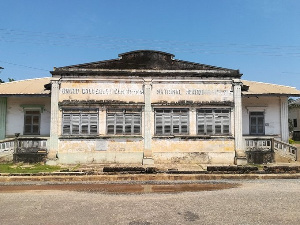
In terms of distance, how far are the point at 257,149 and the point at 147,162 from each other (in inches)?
241

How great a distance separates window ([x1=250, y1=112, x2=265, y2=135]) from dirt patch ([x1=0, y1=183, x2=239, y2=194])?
8.86m

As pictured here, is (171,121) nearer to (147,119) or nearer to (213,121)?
(147,119)

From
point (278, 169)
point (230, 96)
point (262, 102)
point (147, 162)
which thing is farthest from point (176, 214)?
point (262, 102)

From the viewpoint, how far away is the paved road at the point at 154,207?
5.16 meters

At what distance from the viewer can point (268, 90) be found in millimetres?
17375

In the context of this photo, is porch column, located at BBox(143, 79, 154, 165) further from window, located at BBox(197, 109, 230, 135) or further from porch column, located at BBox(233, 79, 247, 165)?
porch column, located at BBox(233, 79, 247, 165)

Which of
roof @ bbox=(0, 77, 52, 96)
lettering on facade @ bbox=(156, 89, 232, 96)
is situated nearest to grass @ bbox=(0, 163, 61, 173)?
roof @ bbox=(0, 77, 52, 96)

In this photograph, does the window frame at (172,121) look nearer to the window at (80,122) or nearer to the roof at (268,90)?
the window at (80,122)

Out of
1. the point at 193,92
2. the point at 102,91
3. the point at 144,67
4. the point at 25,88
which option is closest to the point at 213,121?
the point at 193,92

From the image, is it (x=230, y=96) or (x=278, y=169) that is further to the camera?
(x=230, y=96)

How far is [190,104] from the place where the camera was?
14242mm

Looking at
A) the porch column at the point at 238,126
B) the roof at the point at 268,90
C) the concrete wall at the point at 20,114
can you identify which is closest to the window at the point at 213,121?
the porch column at the point at 238,126

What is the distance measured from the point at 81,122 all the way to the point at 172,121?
189 inches

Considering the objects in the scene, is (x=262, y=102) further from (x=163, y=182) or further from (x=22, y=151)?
(x=22, y=151)
